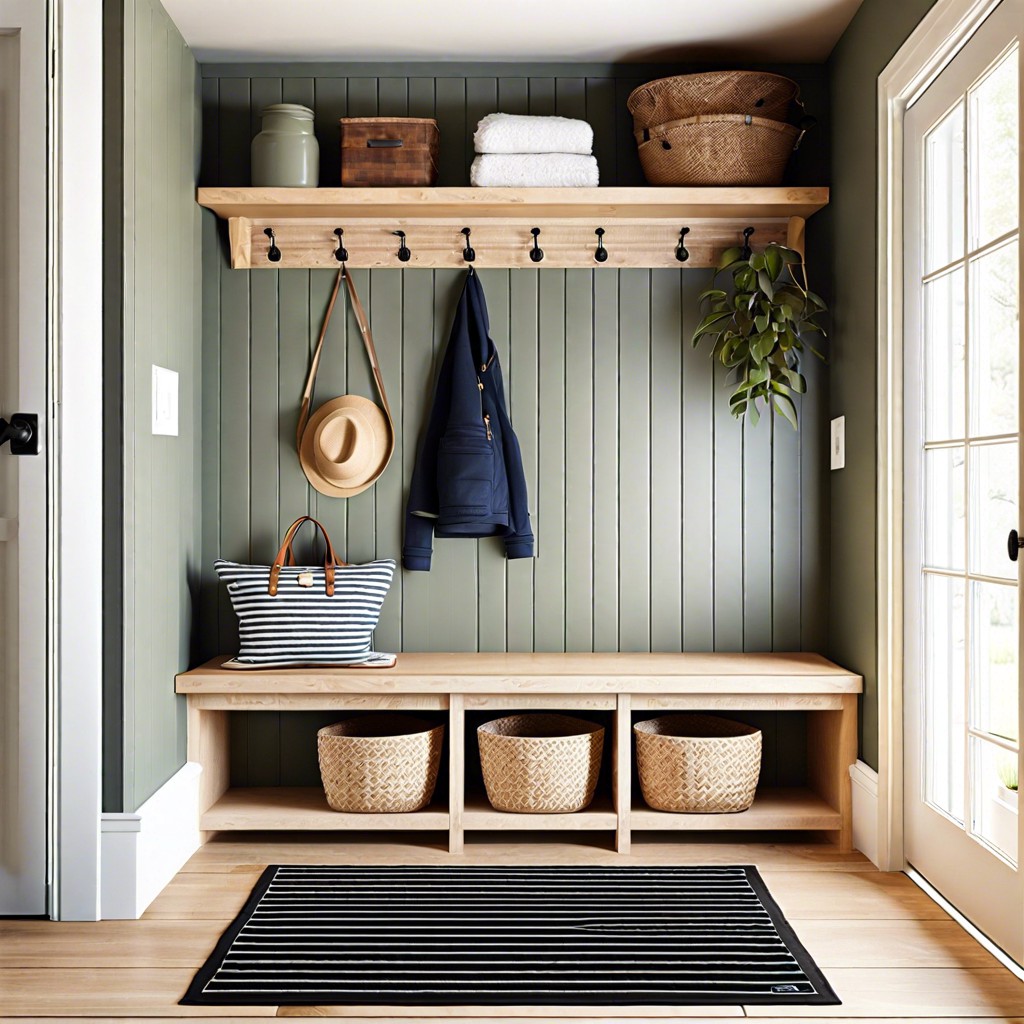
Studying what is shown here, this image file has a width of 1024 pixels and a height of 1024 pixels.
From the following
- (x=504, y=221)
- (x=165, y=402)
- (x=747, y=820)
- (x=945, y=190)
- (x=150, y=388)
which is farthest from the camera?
(x=504, y=221)

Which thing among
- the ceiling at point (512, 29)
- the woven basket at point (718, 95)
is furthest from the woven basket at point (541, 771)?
the ceiling at point (512, 29)

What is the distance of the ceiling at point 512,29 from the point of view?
2680mm

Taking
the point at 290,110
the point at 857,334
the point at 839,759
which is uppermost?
the point at 290,110

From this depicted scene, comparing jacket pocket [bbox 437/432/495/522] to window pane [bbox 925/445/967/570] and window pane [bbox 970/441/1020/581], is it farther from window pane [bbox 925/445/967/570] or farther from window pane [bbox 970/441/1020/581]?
window pane [bbox 970/441/1020/581]

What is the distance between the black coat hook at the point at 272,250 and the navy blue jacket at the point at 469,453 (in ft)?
1.88

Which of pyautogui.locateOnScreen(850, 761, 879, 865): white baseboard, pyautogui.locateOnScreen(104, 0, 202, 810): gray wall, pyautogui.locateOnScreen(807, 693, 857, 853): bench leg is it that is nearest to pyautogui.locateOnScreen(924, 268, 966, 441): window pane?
pyautogui.locateOnScreen(807, 693, 857, 853): bench leg

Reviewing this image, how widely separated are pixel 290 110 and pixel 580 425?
1.23 meters

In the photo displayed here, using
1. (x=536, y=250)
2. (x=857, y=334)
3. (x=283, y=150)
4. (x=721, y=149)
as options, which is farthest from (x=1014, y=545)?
(x=283, y=150)

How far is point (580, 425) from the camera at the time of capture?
306cm

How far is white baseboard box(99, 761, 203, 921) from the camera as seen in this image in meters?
2.29

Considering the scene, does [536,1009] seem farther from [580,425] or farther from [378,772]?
[580,425]

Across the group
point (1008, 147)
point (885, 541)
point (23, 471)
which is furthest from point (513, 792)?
point (1008, 147)

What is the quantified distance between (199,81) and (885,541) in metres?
2.39

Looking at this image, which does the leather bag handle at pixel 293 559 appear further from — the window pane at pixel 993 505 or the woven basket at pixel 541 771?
the window pane at pixel 993 505
